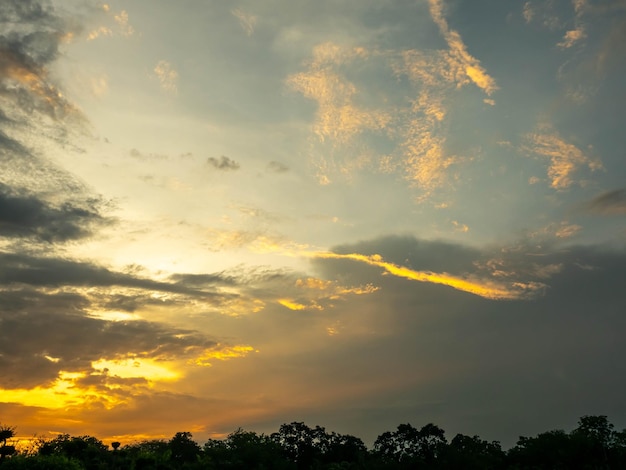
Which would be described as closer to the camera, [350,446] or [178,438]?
[350,446]

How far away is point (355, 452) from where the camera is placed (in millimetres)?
101812

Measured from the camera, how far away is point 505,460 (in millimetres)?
80438

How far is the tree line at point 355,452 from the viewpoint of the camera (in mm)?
66625

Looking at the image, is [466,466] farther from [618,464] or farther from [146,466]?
[146,466]

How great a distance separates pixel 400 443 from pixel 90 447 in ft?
185

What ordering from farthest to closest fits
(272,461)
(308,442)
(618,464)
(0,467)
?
(308,442)
(272,461)
(618,464)
(0,467)

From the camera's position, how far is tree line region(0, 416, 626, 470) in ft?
219

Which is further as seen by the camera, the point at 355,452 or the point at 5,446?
the point at 355,452

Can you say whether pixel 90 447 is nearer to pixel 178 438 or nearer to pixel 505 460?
pixel 178 438

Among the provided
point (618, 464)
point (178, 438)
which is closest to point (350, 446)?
point (178, 438)

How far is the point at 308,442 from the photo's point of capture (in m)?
107

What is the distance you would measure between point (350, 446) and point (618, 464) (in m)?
A: 47.5

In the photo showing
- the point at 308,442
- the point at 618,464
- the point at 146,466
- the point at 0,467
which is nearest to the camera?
the point at 0,467

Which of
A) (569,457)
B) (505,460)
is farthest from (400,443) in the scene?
(569,457)
